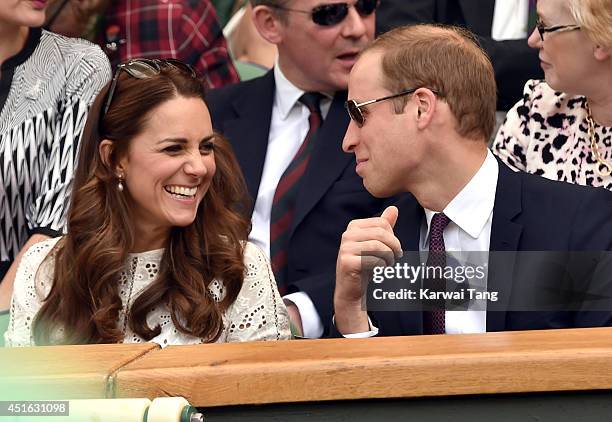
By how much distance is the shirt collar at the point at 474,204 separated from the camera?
3.24m

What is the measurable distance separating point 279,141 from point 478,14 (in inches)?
34.8

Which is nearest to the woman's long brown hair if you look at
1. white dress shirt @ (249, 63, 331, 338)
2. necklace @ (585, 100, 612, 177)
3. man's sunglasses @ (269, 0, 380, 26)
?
white dress shirt @ (249, 63, 331, 338)

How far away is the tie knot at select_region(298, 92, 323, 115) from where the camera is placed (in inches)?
163

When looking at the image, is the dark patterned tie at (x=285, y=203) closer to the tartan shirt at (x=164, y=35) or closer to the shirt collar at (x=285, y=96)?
the shirt collar at (x=285, y=96)

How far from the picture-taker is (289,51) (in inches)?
165

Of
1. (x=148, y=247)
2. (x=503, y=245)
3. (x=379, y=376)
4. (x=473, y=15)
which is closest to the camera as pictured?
(x=379, y=376)

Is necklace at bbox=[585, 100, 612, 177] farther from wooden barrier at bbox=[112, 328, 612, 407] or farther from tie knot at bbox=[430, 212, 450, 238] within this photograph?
wooden barrier at bbox=[112, 328, 612, 407]

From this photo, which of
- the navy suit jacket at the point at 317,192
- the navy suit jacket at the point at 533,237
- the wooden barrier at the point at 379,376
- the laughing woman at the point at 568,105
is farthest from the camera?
the navy suit jacket at the point at 317,192

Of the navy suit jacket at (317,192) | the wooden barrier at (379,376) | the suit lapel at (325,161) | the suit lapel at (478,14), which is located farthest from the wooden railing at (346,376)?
the suit lapel at (478,14)

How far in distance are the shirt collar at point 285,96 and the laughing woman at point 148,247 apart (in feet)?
2.39

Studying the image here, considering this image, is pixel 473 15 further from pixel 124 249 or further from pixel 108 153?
pixel 124 249

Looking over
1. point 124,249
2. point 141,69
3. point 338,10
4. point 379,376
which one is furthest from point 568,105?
point 379,376

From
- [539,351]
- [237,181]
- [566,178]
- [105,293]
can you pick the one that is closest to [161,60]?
[237,181]

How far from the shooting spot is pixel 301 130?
4.17 m
